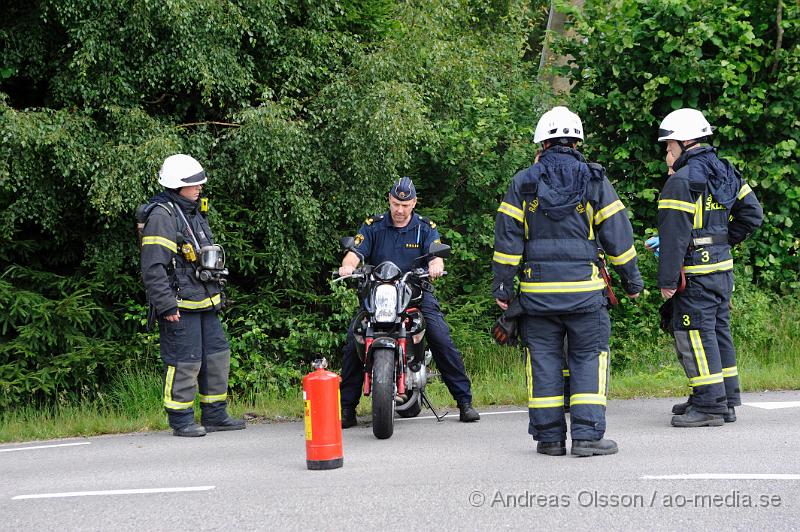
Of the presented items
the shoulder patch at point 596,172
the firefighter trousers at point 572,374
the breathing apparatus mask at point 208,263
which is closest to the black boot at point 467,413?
the firefighter trousers at point 572,374

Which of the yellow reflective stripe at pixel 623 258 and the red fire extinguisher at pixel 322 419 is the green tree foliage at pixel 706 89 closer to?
the yellow reflective stripe at pixel 623 258

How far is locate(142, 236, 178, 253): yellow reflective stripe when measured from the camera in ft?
26.7

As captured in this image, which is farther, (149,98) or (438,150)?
(438,150)

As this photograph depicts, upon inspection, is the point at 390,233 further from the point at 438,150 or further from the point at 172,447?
the point at 438,150

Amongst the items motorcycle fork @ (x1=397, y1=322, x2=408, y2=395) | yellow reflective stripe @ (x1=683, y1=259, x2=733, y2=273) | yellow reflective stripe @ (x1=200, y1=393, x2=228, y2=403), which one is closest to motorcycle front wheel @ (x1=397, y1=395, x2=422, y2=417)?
motorcycle fork @ (x1=397, y1=322, x2=408, y2=395)

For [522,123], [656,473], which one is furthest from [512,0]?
[656,473]

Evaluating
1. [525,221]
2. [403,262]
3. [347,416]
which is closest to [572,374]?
[525,221]

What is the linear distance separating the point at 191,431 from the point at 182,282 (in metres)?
1.23

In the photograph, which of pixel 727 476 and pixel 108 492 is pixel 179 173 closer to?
pixel 108 492

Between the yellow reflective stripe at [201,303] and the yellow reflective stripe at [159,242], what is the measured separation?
44 cm

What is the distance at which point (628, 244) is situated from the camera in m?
6.75

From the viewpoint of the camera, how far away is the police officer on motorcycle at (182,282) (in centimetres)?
815

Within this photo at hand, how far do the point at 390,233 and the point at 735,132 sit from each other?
245 inches

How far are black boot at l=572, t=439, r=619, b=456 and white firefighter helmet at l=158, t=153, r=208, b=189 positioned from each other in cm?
385
